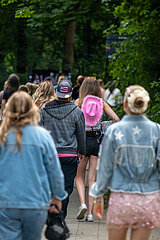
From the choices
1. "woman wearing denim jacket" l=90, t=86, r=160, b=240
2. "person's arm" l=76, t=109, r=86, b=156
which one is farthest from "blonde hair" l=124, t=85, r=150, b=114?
"person's arm" l=76, t=109, r=86, b=156

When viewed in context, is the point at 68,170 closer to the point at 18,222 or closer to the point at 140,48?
the point at 18,222

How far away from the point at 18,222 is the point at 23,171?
39 cm

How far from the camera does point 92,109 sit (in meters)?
7.51

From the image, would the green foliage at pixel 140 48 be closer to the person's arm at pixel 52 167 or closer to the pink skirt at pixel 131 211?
the pink skirt at pixel 131 211

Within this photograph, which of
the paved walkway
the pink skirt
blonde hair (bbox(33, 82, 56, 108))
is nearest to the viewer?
the pink skirt

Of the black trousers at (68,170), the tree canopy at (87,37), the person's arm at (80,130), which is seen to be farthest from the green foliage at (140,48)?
the black trousers at (68,170)

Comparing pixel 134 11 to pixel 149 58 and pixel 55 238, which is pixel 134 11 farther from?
pixel 55 238

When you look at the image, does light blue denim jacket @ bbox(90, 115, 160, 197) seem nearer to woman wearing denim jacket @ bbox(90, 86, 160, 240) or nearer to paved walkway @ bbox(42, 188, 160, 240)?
woman wearing denim jacket @ bbox(90, 86, 160, 240)

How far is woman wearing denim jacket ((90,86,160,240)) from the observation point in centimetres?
426

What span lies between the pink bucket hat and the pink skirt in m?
3.27

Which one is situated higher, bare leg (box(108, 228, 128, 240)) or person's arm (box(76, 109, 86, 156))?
person's arm (box(76, 109, 86, 156))

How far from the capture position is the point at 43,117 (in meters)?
6.41

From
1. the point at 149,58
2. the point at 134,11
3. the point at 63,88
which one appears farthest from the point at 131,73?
the point at 63,88

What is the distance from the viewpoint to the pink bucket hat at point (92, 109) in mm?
7500
